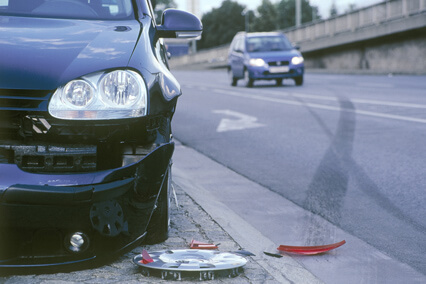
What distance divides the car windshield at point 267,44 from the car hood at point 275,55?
0.43m

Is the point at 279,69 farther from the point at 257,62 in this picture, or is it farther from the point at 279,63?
the point at 257,62

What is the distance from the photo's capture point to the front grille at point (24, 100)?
3.44 metres

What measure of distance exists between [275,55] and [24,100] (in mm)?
21782

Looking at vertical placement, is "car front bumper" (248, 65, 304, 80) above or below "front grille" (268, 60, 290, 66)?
below

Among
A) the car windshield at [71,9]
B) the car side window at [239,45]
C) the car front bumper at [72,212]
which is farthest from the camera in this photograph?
the car side window at [239,45]

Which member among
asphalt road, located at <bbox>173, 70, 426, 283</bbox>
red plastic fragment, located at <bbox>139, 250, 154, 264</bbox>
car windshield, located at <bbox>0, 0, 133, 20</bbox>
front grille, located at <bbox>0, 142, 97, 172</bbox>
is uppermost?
car windshield, located at <bbox>0, 0, 133, 20</bbox>

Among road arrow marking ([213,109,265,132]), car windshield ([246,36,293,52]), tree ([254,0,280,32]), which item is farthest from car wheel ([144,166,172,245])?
tree ([254,0,280,32])

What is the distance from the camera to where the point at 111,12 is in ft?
14.9

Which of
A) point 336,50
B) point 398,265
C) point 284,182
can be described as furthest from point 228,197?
point 336,50

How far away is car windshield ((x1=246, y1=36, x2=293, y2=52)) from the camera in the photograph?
85.2 ft

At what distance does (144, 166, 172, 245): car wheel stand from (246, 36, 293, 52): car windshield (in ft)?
71.6

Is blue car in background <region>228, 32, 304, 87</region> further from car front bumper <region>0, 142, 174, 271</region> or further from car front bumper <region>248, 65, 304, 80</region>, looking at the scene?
car front bumper <region>0, 142, 174, 271</region>

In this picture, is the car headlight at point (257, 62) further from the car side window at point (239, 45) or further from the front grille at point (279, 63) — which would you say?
the car side window at point (239, 45)

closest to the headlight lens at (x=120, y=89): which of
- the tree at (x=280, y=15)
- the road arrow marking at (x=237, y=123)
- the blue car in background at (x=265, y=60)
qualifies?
the road arrow marking at (x=237, y=123)
